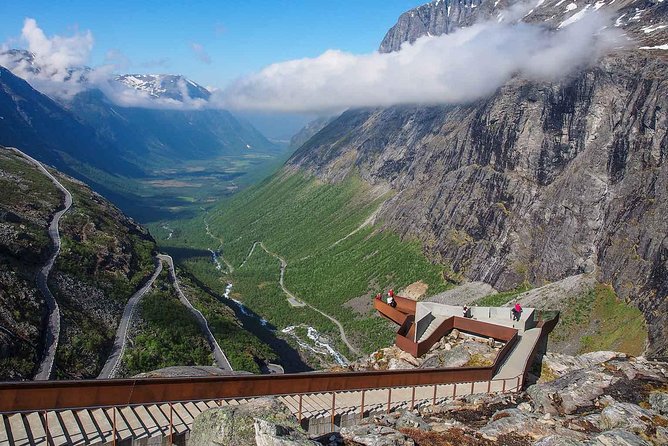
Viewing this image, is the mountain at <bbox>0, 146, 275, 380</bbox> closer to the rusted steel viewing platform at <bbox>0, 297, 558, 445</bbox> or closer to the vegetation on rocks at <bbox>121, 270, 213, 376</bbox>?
the vegetation on rocks at <bbox>121, 270, 213, 376</bbox>

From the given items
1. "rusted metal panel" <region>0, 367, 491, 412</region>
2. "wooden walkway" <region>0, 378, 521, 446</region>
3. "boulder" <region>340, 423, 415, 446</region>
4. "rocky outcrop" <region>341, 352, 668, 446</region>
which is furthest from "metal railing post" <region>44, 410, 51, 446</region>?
"rocky outcrop" <region>341, 352, 668, 446</region>

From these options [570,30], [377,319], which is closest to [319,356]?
[377,319]

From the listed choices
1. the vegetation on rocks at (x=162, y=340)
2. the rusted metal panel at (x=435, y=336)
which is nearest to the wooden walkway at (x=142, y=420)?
the rusted metal panel at (x=435, y=336)

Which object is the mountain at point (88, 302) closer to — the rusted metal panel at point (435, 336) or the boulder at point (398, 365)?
the boulder at point (398, 365)

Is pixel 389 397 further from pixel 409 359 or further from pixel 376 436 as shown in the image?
pixel 409 359

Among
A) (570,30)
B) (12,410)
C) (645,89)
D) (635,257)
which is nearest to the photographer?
(12,410)

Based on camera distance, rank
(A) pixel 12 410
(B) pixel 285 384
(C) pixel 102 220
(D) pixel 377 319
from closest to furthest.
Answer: (A) pixel 12 410 < (B) pixel 285 384 < (C) pixel 102 220 < (D) pixel 377 319

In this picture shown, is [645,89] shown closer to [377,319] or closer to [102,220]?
[377,319]
